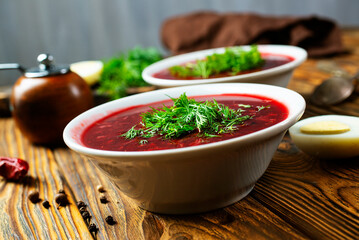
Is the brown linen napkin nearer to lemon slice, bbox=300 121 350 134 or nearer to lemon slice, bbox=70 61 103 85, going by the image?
lemon slice, bbox=70 61 103 85

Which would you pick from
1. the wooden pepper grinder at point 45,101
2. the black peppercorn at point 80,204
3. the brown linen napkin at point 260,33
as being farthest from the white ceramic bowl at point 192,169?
the brown linen napkin at point 260,33

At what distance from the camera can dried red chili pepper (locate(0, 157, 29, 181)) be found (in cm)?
175

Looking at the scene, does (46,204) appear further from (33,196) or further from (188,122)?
(188,122)

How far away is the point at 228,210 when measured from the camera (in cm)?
130

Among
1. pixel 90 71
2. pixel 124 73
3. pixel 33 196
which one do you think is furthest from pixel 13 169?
pixel 90 71

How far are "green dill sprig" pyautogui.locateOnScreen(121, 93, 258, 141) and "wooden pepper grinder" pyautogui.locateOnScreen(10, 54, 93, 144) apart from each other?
78 cm

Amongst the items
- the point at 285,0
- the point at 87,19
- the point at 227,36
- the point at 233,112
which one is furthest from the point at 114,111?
the point at 285,0

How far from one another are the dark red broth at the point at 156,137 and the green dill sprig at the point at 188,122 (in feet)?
0.07

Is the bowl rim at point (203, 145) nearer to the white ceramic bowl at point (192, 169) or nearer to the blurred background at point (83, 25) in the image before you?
the white ceramic bowl at point (192, 169)

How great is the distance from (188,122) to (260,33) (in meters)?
2.41

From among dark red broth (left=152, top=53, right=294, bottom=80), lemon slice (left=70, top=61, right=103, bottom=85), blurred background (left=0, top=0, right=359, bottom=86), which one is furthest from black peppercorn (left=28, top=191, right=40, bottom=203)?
blurred background (left=0, top=0, right=359, bottom=86)

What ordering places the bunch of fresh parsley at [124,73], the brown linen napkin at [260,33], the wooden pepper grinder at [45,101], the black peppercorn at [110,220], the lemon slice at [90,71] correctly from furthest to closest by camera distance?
the brown linen napkin at [260,33], the lemon slice at [90,71], the bunch of fresh parsley at [124,73], the wooden pepper grinder at [45,101], the black peppercorn at [110,220]

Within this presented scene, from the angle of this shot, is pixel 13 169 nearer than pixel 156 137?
No

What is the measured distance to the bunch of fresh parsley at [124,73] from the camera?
8.94 feet
